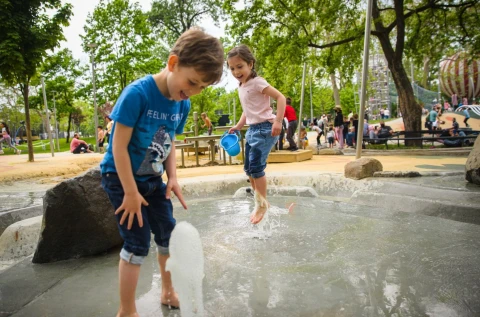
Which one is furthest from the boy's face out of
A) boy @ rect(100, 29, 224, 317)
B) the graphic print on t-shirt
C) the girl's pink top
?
the girl's pink top

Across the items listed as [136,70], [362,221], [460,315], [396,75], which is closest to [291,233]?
[362,221]

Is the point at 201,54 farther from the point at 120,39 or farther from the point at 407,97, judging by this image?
the point at 120,39

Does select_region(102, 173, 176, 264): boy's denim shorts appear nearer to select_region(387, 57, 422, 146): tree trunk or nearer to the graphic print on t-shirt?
the graphic print on t-shirt

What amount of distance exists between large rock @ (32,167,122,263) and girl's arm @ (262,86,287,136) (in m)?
1.46

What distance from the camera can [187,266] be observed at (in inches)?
70.5

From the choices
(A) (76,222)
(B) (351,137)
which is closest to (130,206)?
(A) (76,222)

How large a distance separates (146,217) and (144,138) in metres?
0.39

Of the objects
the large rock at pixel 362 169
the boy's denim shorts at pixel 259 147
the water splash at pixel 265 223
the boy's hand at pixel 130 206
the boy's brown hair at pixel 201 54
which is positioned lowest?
the water splash at pixel 265 223

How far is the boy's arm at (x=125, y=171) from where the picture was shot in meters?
1.58

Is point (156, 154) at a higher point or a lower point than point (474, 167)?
higher

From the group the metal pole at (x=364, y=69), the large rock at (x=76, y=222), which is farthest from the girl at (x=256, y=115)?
the metal pole at (x=364, y=69)

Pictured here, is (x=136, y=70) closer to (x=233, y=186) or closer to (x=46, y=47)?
(x=46, y=47)

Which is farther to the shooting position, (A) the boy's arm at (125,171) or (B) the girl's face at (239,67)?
(B) the girl's face at (239,67)

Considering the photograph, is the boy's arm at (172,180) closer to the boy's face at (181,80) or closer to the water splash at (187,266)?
the water splash at (187,266)
